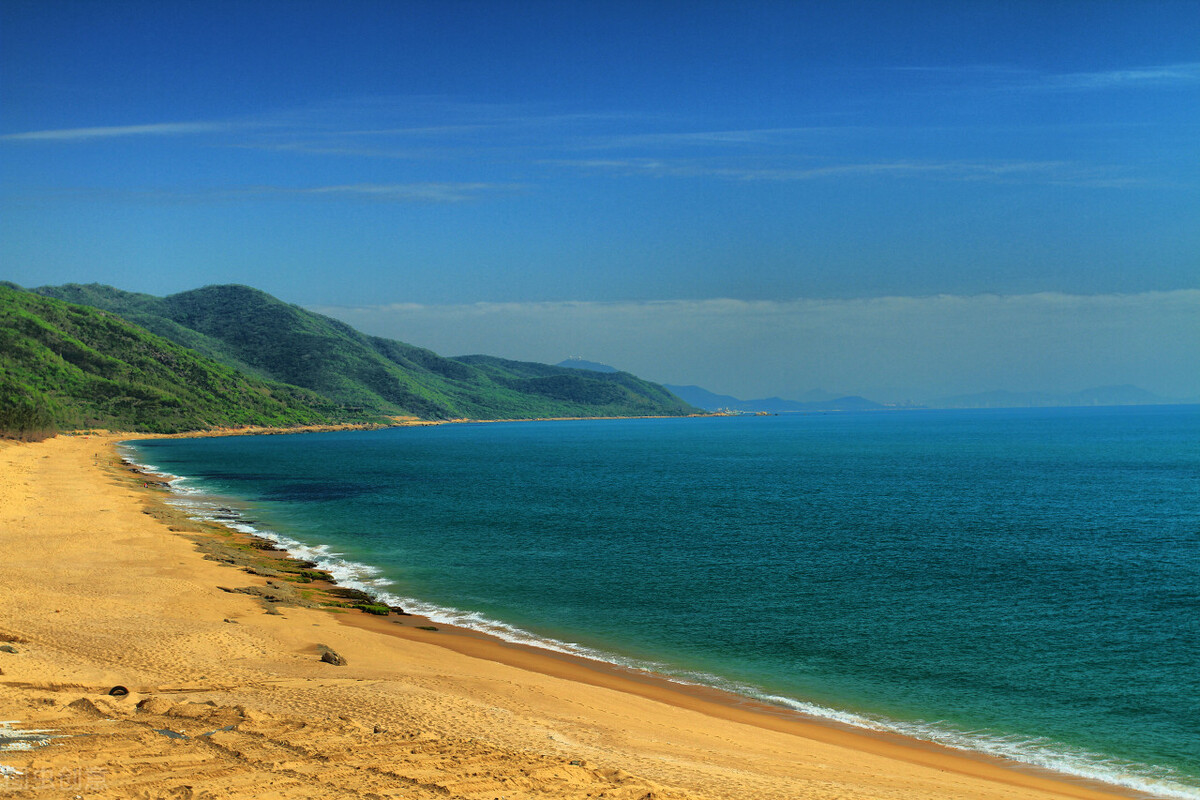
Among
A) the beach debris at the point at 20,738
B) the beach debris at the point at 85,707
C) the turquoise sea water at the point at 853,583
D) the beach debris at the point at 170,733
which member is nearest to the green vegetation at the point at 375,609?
the turquoise sea water at the point at 853,583

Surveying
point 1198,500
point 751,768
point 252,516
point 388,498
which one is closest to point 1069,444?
point 1198,500

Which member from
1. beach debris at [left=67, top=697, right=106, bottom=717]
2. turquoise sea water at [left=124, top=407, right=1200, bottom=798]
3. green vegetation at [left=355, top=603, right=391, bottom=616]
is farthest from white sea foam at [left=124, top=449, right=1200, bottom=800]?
beach debris at [left=67, top=697, right=106, bottom=717]

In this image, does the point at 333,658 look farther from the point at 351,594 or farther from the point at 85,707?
the point at 351,594

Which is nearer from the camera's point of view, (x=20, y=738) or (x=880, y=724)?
(x=20, y=738)

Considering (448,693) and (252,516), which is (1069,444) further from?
(448,693)

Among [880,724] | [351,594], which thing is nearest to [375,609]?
[351,594]

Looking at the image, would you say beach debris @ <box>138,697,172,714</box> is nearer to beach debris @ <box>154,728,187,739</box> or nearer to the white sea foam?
beach debris @ <box>154,728,187,739</box>
